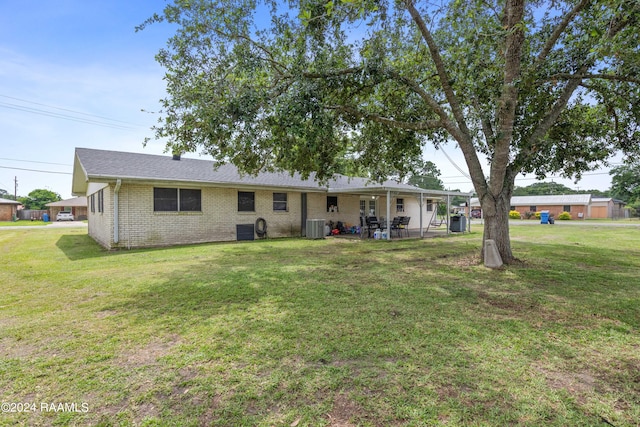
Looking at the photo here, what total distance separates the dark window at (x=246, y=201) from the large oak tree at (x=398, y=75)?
5021mm

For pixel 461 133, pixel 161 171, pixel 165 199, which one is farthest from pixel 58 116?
pixel 461 133

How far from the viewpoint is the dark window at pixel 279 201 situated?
598 inches

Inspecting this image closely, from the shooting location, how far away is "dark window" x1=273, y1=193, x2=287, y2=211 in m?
15.2

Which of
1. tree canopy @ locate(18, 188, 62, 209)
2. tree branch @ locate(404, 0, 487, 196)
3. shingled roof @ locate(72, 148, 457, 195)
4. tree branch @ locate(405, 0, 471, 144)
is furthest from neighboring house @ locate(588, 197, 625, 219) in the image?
tree canopy @ locate(18, 188, 62, 209)

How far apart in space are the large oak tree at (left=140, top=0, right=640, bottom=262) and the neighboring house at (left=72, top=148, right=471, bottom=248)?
13.4 ft

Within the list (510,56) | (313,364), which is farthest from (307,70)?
(313,364)

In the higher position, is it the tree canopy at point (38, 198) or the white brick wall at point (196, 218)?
the tree canopy at point (38, 198)

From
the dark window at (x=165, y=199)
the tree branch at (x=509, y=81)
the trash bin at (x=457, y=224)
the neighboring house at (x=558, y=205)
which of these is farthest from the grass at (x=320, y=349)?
the neighboring house at (x=558, y=205)

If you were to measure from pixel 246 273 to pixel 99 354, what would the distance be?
12.9ft

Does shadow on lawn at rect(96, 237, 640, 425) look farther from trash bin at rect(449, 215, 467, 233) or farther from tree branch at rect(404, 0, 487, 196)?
trash bin at rect(449, 215, 467, 233)

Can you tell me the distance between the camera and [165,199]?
1209 cm

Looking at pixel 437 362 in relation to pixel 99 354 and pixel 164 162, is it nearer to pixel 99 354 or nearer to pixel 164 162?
pixel 99 354

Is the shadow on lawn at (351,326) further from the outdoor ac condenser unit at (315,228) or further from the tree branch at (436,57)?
the outdoor ac condenser unit at (315,228)

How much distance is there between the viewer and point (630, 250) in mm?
11016
